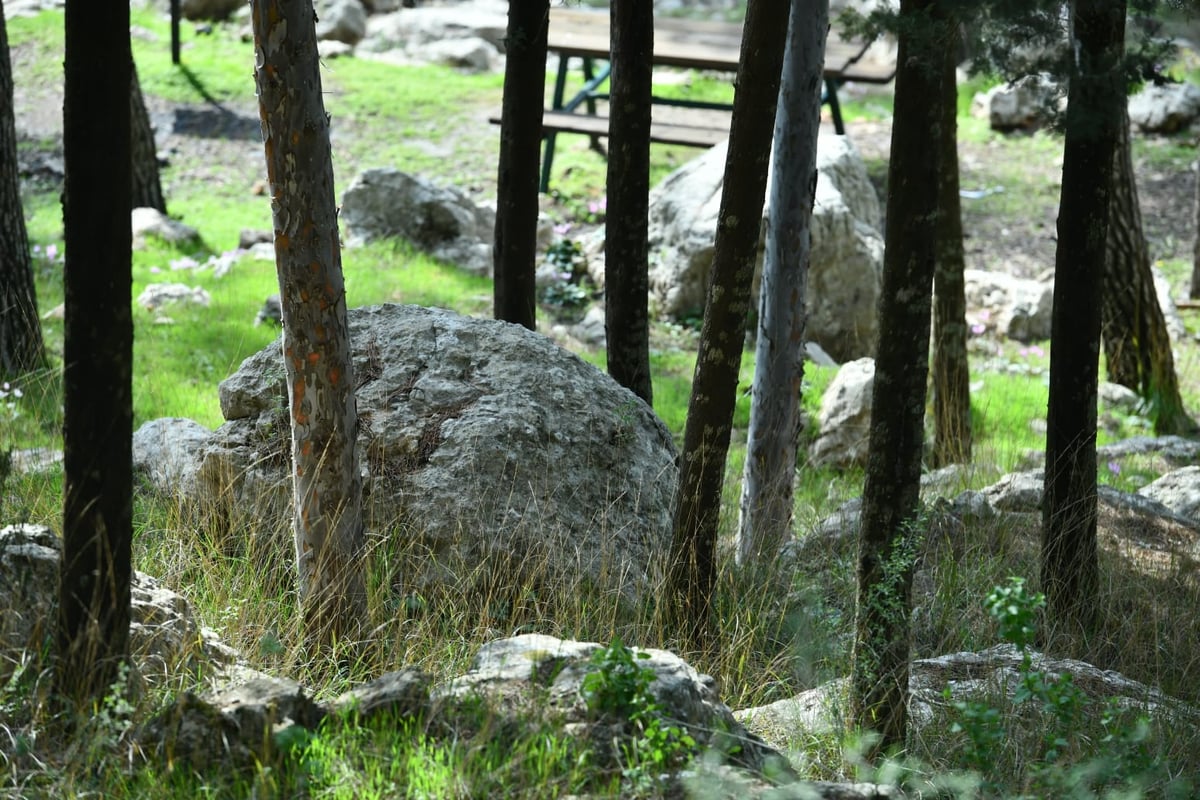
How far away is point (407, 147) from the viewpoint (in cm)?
1323

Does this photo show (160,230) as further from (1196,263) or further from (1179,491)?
(1196,263)

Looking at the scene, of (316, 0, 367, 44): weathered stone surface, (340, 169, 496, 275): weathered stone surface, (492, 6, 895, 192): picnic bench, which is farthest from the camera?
(316, 0, 367, 44): weathered stone surface

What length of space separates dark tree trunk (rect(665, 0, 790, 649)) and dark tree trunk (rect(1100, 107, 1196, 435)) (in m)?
4.91

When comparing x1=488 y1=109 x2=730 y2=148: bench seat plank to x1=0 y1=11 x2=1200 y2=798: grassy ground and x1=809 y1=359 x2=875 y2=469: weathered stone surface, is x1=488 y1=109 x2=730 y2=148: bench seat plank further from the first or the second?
x1=809 y1=359 x2=875 y2=469: weathered stone surface

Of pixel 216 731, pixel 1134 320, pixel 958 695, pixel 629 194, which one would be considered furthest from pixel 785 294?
pixel 1134 320

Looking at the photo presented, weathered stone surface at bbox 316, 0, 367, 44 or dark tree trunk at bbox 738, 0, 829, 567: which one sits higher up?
weathered stone surface at bbox 316, 0, 367, 44

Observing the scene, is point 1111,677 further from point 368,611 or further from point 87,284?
point 87,284

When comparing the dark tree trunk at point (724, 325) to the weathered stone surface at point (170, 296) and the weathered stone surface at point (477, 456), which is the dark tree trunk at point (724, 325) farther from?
the weathered stone surface at point (170, 296)

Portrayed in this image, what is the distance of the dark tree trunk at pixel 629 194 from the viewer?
5129mm

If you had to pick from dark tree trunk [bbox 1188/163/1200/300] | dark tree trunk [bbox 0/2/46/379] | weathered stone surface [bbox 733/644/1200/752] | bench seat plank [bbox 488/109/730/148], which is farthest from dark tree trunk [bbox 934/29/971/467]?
dark tree trunk [bbox 0/2/46/379]

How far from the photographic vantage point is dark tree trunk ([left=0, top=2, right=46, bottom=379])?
695 cm

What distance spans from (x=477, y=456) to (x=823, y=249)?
5149 mm

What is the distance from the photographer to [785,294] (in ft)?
17.6

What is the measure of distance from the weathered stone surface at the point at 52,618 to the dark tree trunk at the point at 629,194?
7.98 feet
